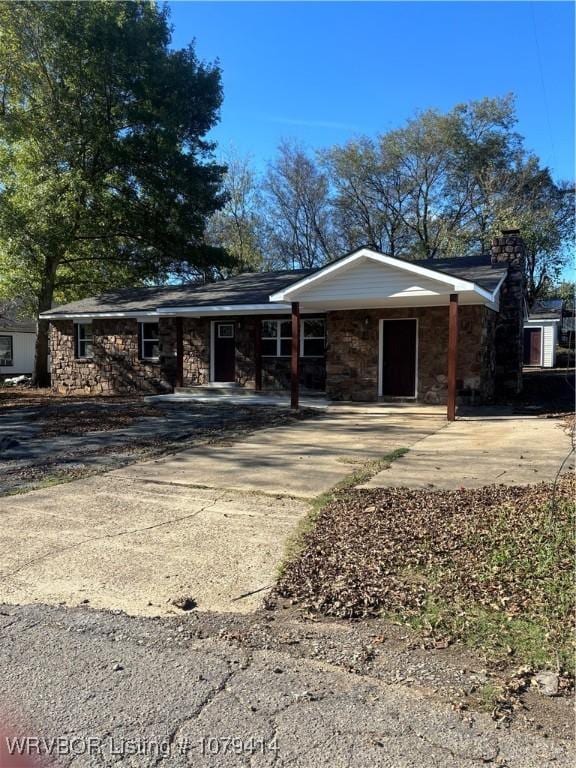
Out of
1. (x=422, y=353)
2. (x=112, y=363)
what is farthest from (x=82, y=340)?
(x=422, y=353)

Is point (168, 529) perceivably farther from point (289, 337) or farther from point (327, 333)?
point (289, 337)

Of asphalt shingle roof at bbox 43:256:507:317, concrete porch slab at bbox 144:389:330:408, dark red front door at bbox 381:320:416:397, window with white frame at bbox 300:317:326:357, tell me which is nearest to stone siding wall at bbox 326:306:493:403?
dark red front door at bbox 381:320:416:397

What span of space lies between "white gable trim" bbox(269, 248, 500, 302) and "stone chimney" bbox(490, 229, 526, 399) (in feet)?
13.8

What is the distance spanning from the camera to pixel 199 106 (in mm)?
20828

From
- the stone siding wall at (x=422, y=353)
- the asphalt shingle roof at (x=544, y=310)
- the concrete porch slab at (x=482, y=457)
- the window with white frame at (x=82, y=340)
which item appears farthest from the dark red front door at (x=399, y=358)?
the asphalt shingle roof at (x=544, y=310)

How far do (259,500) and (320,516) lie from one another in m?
0.84

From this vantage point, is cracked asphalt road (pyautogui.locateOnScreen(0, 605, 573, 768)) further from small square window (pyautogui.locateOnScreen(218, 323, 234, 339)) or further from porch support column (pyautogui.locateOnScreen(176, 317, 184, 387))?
small square window (pyautogui.locateOnScreen(218, 323, 234, 339))

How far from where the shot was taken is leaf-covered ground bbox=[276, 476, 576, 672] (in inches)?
118

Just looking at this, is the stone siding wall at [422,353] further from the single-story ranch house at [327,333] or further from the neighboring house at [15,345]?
the neighboring house at [15,345]

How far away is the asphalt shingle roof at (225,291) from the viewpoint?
14.6 metres

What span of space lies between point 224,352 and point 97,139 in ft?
27.0

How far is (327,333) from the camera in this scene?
1544 centimetres

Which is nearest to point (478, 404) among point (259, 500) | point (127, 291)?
point (259, 500)

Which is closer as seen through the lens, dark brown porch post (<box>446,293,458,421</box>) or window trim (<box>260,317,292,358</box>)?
dark brown porch post (<box>446,293,458,421</box>)
